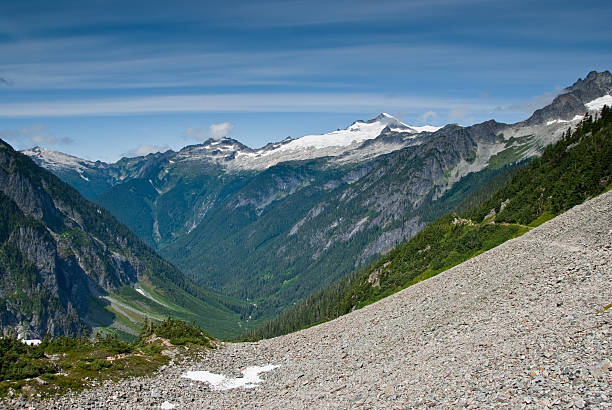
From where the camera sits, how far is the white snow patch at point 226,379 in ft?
187

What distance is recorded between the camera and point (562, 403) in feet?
88.6

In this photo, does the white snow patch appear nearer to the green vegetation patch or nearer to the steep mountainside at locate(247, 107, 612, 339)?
the green vegetation patch

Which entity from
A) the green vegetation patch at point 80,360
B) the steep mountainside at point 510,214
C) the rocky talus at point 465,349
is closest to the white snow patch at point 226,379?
the rocky talus at point 465,349

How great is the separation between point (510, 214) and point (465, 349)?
97551 mm

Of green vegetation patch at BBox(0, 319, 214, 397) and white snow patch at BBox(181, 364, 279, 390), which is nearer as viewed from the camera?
green vegetation patch at BBox(0, 319, 214, 397)

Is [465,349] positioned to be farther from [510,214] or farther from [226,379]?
[510,214]

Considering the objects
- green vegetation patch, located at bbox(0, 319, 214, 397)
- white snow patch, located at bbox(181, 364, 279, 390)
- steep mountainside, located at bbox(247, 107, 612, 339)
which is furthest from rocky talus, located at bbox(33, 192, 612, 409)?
steep mountainside, located at bbox(247, 107, 612, 339)

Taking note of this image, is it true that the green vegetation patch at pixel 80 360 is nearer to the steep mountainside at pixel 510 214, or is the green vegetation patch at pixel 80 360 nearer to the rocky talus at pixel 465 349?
the rocky talus at pixel 465 349

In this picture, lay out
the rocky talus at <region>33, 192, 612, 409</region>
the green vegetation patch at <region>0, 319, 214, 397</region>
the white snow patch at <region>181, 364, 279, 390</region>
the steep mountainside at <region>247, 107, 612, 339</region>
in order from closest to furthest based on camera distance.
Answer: the rocky talus at <region>33, 192, 612, 409</region>
the green vegetation patch at <region>0, 319, 214, 397</region>
the white snow patch at <region>181, 364, 279, 390</region>
the steep mountainside at <region>247, 107, 612, 339</region>

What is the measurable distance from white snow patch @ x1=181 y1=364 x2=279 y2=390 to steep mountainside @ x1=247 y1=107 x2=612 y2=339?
74.0 metres

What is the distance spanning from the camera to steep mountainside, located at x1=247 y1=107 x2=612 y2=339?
116m

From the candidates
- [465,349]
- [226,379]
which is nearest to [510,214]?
[465,349]

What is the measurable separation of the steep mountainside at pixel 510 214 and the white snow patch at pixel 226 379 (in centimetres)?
7399

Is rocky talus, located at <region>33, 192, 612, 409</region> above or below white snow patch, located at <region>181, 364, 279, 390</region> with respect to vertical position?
above
